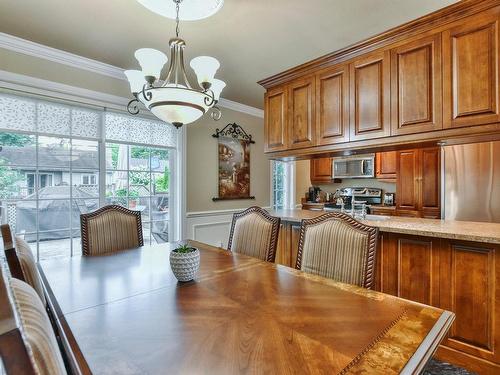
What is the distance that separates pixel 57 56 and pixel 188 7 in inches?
65.4

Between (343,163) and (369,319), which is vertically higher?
(343,163)

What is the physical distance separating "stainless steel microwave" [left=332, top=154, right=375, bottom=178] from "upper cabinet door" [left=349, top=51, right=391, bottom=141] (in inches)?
105

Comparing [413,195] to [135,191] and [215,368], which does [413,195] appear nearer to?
[135,191]

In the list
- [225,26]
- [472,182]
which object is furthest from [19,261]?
[472,182]

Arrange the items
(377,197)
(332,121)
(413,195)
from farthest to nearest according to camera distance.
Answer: (377,197)
(413,195)
(332,121)

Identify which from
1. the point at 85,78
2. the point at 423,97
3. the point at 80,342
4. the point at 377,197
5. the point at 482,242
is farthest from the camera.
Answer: the point at 377,197

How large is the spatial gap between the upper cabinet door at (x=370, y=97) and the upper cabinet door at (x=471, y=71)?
40cm

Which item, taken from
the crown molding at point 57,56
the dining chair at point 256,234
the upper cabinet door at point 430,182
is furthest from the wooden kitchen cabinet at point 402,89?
the upper cabinet door at point 430,182

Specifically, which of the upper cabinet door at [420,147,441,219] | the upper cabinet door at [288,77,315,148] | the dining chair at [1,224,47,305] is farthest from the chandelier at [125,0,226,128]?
the upper cabinet door at [420,147,441,219]

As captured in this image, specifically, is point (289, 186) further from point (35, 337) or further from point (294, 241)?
point (35, 337)

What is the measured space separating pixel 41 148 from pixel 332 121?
275cm

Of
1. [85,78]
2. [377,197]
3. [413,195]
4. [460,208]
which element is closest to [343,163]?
[377,197]

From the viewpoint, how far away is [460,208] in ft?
10.3

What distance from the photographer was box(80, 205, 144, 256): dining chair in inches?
83.8
